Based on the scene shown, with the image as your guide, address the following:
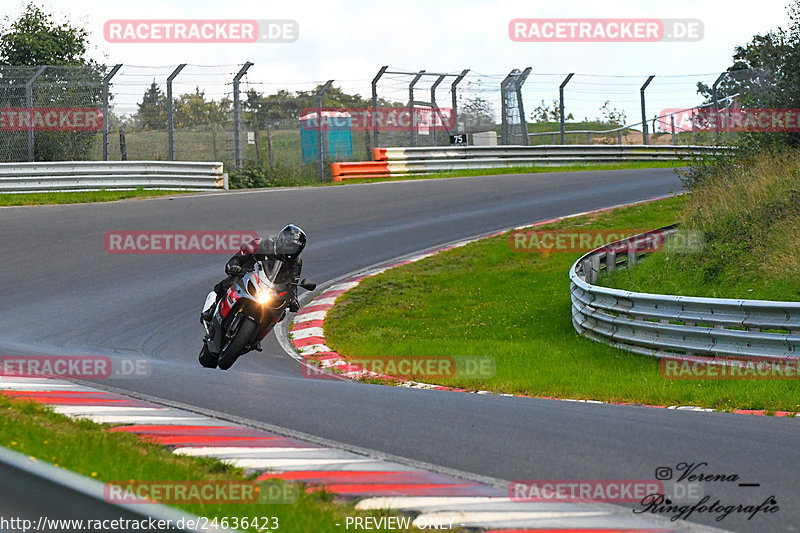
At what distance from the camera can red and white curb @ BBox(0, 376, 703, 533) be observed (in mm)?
4309

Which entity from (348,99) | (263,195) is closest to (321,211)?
(263,195)

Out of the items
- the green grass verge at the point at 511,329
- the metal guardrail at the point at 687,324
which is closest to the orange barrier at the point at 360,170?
the green grass verge at the point at 511,329

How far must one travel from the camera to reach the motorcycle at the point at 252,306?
879 centimetres

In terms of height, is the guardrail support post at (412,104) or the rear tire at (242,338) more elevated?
the guardrail support post at (412,104)

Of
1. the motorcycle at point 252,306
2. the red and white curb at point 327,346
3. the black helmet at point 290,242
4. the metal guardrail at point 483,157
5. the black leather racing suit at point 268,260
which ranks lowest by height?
the red and white curb at point 327,346

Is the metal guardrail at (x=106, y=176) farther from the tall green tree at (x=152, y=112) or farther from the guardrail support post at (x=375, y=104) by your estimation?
the guardrail support post at (x=375, y=104)

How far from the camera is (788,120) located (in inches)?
663

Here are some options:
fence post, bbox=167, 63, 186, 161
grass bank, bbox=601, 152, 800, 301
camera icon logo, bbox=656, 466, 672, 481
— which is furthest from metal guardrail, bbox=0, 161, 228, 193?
camera icon logo, bbox=656, 466, 672, 481

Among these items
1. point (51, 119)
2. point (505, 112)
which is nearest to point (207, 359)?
point (51, 119)

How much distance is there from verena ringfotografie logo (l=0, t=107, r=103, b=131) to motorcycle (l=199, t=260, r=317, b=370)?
1524 cm

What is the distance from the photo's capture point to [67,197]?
20688mm

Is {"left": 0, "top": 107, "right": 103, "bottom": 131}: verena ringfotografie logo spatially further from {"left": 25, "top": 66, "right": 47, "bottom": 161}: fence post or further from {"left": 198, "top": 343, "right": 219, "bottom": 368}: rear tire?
{"left": 198, "top": 343, "right": 219, "bottom": 368}: rear tire

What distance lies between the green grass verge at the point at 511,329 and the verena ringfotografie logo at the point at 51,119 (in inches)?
433

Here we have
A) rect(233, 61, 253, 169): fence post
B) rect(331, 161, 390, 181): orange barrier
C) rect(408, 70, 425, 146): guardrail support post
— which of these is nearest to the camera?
rect(233, 61, 253, 169): fence post
